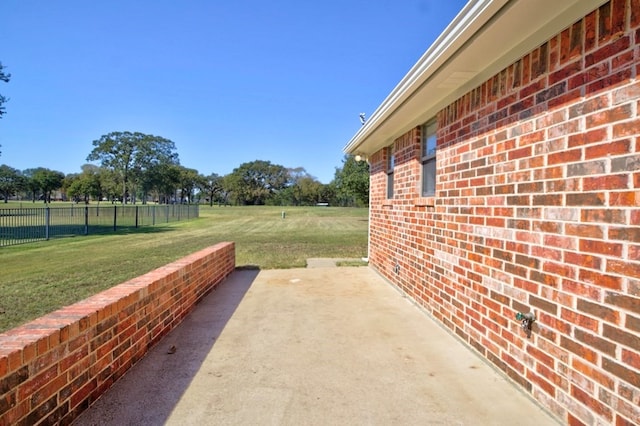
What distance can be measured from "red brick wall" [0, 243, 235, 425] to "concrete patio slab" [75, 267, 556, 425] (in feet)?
0.48

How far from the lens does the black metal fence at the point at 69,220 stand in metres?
12.9

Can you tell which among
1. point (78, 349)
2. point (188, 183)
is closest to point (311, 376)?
point (78, 349)

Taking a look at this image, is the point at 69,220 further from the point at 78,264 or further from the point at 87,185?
the point at 87,185

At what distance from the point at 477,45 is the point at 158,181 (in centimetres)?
6135

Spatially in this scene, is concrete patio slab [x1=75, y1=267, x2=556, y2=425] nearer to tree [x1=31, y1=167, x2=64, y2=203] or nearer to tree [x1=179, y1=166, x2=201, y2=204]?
tree [x1=179, y1=166, x2=201, y2=204]

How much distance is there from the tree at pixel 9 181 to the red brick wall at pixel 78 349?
101 metres

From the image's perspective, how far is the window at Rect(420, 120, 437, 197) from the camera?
14.5ft

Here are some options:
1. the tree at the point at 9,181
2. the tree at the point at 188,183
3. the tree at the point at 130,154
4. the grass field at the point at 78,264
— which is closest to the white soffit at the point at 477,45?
the grass field at the point at 78,264

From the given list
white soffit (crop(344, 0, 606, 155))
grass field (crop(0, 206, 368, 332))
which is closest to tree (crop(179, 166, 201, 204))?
grass field (crop(0, 206, 368, 332))

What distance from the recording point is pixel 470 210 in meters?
3.26

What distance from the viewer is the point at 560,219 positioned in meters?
2.13

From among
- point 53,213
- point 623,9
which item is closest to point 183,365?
point 623,9

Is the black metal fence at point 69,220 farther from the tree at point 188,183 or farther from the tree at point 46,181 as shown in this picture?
the tree at point 46,181

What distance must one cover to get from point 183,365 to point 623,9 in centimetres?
367
